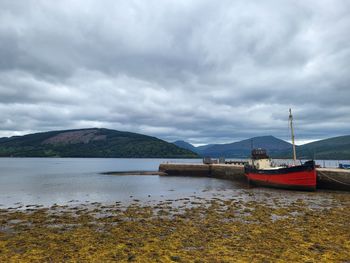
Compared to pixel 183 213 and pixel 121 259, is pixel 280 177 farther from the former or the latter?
pixel 121 259

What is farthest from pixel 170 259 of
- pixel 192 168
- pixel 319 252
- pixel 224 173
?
pixel 192 168

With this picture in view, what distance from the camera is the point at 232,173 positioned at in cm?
6925

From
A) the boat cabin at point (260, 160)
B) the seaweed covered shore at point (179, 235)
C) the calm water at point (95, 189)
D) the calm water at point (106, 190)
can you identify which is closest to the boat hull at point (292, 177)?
the calm water at point (106, 190)

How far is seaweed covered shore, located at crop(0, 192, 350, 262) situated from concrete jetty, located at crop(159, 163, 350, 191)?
16.0m

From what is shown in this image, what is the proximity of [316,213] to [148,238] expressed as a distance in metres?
15.1

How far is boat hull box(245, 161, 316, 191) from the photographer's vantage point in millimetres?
39562

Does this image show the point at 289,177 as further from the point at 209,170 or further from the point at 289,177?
the point at 209,170

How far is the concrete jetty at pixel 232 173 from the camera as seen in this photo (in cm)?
3966

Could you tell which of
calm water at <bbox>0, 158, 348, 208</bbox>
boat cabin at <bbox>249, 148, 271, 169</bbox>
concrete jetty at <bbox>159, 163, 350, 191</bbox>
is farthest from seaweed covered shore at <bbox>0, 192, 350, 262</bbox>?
boat cabin at <bbox>249, 148, 271, 169</bbox>

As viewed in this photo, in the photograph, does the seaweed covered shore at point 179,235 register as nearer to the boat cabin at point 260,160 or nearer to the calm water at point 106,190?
the calm water at point 106,190

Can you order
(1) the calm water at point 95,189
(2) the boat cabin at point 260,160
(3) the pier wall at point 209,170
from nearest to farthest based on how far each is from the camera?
1. (1) the calm water at point 95,189
2. (2) the boat cabin at point 260,160
3. (3) the pier wall at point 209,170

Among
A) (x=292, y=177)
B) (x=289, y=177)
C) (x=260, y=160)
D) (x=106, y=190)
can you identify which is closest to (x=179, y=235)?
(x=292, y=177)

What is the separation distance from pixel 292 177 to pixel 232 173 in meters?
28.2

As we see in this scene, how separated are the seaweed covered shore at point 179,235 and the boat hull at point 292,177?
46.9ft
